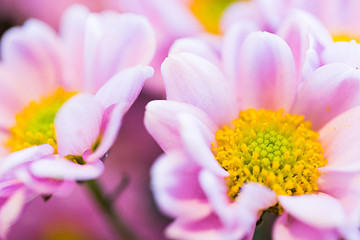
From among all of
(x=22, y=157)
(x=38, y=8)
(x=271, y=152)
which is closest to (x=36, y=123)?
(x=22, y=157)

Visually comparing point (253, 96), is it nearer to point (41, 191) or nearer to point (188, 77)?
point (188, 77)

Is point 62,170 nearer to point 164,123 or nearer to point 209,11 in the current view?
point 164,123

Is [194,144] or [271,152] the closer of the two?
[194,144]

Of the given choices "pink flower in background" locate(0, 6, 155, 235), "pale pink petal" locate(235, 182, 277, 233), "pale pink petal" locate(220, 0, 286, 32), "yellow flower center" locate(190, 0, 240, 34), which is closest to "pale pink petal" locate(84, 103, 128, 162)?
"pink flower in background" locate(0, 6, 155, 235)

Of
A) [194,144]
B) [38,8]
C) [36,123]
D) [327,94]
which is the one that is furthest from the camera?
[38,8]

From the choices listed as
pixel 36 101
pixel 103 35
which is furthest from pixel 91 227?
pixel 103 35

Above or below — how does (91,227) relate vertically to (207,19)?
below

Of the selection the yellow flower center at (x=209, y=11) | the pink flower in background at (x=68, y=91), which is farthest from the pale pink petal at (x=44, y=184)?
the yellow flower center at (x=209, y=11)

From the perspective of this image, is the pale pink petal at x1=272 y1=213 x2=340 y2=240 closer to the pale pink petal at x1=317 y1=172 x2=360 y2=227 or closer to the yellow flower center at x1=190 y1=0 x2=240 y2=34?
the pale pink petal at x1=317 y1=172 x2=360 y2=227
